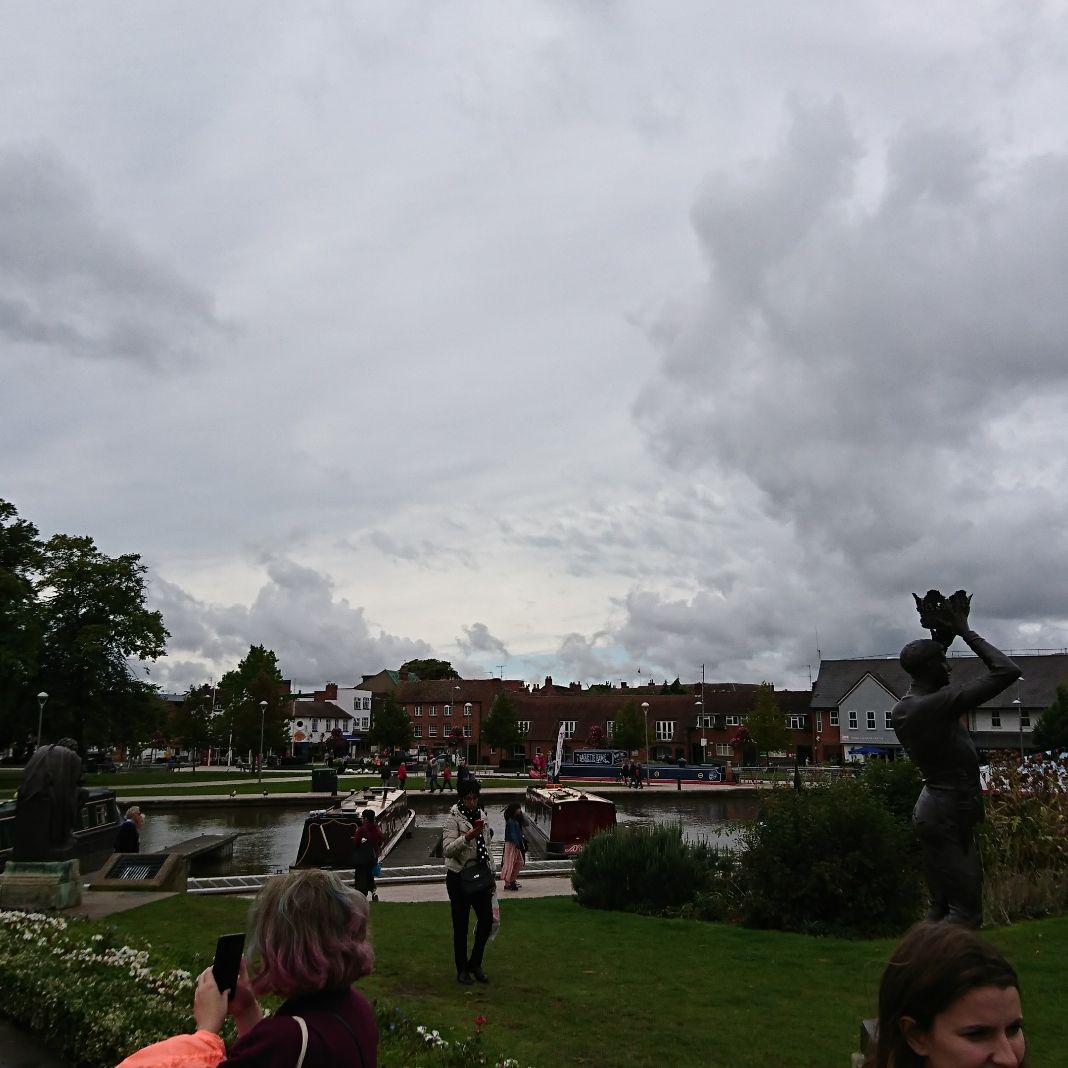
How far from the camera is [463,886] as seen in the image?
928cm

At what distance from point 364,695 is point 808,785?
12551cm

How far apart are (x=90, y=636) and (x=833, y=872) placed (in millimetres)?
48514

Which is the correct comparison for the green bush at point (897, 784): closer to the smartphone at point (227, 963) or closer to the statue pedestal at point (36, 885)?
the statue pedestal at point (36, 885)

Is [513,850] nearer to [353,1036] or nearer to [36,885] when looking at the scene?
[36,885]

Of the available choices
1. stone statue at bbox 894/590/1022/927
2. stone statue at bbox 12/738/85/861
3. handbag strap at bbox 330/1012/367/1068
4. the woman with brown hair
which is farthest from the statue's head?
stone statue at bbox 12/738/85/861

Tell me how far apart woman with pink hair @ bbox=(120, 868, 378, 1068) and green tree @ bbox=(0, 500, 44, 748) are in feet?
161

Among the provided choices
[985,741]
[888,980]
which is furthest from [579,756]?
[888,980]

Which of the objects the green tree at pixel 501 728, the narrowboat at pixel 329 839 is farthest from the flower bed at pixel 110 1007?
the green tree at pixel 501 728

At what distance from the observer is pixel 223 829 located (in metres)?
31.2

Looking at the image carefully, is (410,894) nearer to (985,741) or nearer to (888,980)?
(888,980)

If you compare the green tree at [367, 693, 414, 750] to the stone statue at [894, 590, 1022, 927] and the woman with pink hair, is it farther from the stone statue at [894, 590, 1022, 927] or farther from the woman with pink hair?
the woman with pink hair

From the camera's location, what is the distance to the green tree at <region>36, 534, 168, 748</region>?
51.6m

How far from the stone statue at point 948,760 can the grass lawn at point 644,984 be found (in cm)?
103

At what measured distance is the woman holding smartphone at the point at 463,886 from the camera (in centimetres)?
929
